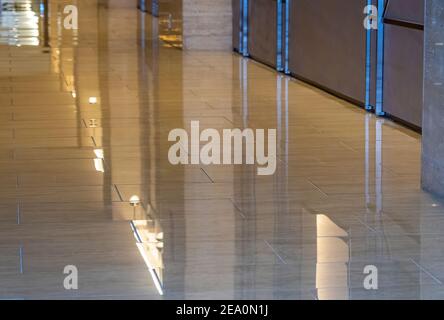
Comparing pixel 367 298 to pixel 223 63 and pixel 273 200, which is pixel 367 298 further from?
pixel 223 63

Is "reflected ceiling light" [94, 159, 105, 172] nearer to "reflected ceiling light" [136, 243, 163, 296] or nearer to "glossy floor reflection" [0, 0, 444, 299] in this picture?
"glossy floor reflection" [0, 0, 444, 299]

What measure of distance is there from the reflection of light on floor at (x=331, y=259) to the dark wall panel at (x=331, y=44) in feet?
A: 18.3

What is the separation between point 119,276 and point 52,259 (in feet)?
1.77

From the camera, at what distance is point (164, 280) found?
553cm

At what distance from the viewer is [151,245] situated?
625cm

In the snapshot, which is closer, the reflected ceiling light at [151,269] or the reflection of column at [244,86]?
the reflected ceiling light at [151,269]

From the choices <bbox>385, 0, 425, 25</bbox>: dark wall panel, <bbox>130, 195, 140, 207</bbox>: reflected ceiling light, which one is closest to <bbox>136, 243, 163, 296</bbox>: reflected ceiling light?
<bbox>130, 195, 140, 207</bbox>: reflected ceiling light

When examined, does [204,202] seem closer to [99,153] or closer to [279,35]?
[99,153]

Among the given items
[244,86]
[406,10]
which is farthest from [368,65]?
[244,86]

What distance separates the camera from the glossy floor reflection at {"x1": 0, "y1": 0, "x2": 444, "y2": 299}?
18.3 feet

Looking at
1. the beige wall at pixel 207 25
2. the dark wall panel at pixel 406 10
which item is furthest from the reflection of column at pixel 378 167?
the beige wall at pixel 207 25

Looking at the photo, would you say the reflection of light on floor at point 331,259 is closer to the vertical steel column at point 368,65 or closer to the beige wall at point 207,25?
the vertical steel column at point 368,65

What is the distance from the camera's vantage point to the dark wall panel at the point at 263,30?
1603cm
